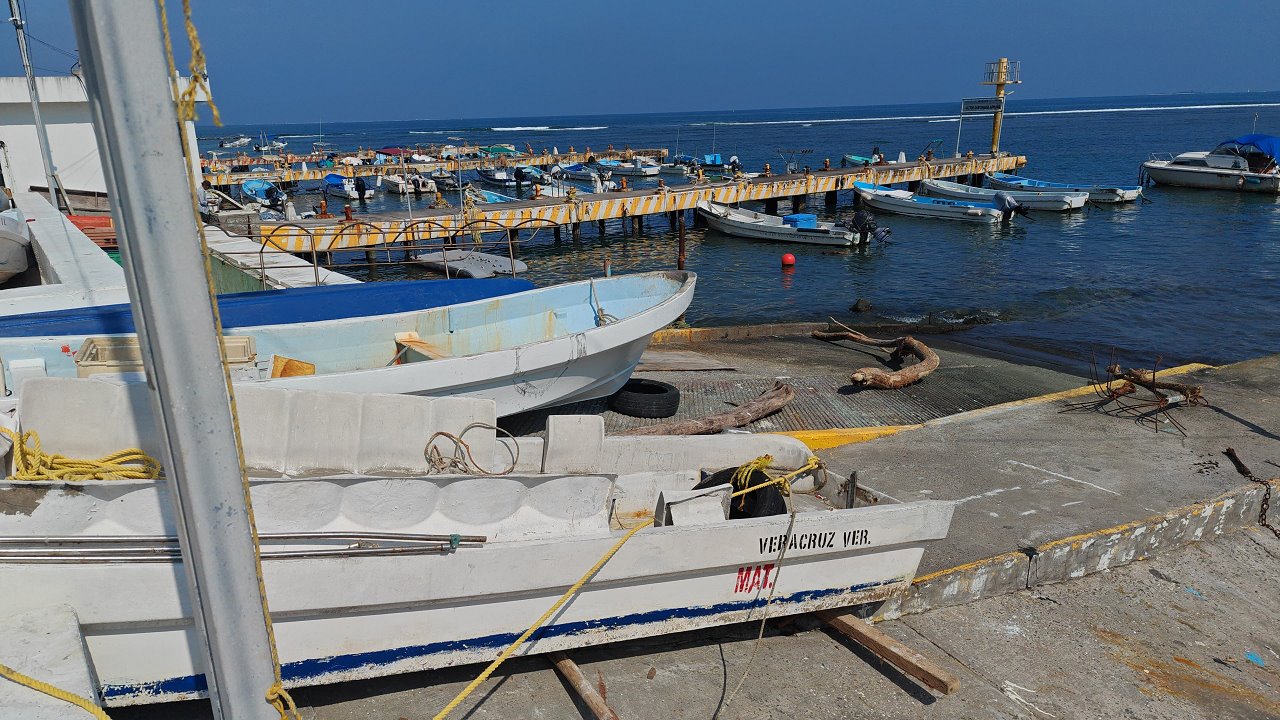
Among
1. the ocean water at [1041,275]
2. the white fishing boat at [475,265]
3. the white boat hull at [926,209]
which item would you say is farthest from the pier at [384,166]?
the white fishing boat at [475,265]

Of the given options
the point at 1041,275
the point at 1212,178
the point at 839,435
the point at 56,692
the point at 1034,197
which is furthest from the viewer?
the point at 1212,178

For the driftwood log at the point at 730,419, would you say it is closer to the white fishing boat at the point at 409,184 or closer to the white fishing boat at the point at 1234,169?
the white fishing boat at the point at 409,184

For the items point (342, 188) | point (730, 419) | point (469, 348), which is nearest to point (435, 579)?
point (730, 419)

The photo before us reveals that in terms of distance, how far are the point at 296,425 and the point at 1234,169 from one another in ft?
170

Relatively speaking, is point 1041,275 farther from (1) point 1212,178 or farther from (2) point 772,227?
(1) point 1212,178

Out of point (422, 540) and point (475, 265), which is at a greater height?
point (422, 540)

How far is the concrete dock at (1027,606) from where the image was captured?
482cm

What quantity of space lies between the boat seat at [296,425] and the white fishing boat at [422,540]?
0.01m

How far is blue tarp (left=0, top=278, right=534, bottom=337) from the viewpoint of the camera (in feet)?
25.0

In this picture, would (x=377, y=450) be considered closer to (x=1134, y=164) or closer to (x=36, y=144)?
(x=36, y=144)

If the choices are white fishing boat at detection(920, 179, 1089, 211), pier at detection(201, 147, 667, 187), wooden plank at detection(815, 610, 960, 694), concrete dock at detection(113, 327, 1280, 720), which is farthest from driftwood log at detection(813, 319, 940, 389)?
pier at detection(201, 147, 667, 187)

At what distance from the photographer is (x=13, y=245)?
12.9 meters

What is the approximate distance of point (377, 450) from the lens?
6.11 m

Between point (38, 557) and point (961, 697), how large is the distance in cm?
511
